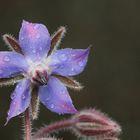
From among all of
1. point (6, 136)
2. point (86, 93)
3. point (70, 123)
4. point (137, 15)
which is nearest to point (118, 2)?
point (137, 15)

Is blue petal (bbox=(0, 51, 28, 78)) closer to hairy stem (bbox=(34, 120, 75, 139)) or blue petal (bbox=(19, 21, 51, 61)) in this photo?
blue petal (bbox=(19, 21, 51, 61))

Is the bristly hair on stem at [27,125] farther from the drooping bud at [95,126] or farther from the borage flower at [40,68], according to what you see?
the drooping bud at [95,126]

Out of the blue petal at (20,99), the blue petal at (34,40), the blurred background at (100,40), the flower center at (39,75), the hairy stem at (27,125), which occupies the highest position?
the blurred background at (100,40)

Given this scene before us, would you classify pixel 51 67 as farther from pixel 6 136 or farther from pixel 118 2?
pixel 118 2

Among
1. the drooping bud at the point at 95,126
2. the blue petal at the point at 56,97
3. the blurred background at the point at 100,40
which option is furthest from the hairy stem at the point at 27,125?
the blurred background at the point at 100,40

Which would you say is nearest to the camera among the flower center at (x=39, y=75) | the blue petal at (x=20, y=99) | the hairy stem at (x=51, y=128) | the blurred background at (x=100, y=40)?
the blue petal at (x=20, y=99)

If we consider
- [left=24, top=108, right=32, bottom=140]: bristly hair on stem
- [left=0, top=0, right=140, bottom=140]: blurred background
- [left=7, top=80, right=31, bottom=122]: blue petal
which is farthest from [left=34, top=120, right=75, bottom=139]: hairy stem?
[left=0, top=0, right=140, bottom=140]: blurred background

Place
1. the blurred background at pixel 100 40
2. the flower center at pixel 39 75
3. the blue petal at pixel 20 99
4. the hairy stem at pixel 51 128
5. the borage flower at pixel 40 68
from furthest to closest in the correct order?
1. the blurred background at pixel 100 40
2. the hairy stem at pixel 51 128
3. the flower center at pixel 39 75
4. the borage flower at pixel 40 68
5. the blue petal at pixel 20 99
